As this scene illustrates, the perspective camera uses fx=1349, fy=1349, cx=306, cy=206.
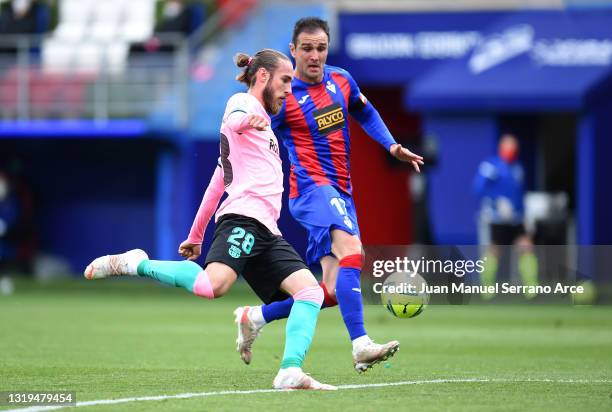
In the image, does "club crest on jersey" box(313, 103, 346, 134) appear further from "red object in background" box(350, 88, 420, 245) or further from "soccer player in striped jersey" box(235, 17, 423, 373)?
"red object in background" box(350, 88, 420, 245)

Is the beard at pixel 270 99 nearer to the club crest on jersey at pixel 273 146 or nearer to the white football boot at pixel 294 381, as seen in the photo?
the club crest on jersey at pixel 273 146

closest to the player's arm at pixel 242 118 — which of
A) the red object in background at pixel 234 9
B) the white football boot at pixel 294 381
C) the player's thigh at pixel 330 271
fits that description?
the white football boot at pixel 294 381

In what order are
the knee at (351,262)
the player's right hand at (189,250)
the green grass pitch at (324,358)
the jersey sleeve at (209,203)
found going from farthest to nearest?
1. the knee at (351,262)
2. the player's right hand at (189,250)
3. the jersey sleeve at (209,203)
4. the green grass pitch at (324,358)

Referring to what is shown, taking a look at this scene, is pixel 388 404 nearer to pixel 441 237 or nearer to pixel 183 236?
pixel 441 237

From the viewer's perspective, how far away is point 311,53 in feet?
30.5

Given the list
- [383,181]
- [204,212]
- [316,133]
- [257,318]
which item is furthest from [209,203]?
[383,181]

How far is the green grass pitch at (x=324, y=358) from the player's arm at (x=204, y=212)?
0.84 m

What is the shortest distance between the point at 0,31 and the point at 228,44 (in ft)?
14.5

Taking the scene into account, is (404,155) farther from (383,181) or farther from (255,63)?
(383,181)

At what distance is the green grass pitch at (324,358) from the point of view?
752cm

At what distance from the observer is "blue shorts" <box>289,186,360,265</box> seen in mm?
9211

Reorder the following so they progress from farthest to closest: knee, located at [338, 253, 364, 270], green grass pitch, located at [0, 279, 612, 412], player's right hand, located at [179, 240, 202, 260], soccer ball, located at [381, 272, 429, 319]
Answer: soccer ball, located at [381, 272, 429, 319] → knee, located at [338, 253, 364, 270] → player's right hand, located at [179, 240, 202, 260] → green grass pitch, located at [0, 279, 612, 412]

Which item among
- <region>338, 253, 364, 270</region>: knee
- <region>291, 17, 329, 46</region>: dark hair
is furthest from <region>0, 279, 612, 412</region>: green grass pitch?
<region>291, 17, 329, 46</region>: dark hair

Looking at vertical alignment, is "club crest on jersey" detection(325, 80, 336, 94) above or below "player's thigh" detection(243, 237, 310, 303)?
above
